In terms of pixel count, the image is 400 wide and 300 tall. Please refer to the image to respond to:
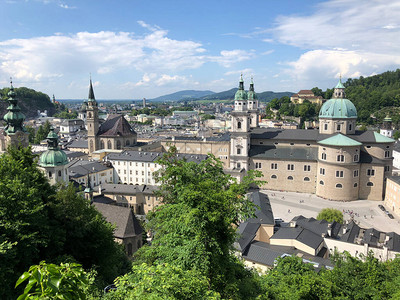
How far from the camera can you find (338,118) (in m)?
58.6

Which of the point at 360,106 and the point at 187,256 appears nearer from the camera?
the point at 187,256

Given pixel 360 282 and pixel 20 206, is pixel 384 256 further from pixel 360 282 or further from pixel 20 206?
pixel 20 206

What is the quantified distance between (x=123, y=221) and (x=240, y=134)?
32.3m

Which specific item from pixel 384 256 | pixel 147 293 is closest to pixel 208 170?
pixel 147 293

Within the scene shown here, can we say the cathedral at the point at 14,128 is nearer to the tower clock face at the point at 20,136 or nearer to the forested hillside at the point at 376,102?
the tower clock face at the point at 20,136

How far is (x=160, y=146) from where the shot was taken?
83062 millimetres

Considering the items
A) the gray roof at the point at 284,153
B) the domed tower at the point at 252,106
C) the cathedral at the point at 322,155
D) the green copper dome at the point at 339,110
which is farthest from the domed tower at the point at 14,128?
the green copper dome at the point at 339,110

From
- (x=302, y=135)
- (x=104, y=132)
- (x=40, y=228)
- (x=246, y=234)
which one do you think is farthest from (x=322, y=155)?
(x=104, y=132)

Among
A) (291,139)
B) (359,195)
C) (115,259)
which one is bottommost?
(359,195)

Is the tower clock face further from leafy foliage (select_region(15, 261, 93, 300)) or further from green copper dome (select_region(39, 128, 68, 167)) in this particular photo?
leafy foliage (select_region(15, 261, 93, 300))

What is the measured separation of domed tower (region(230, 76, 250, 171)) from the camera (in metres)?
59.4

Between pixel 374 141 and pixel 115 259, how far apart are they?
48450 mm

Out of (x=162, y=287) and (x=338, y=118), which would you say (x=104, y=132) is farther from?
(x=162, y=287)

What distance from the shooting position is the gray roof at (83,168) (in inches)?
2071
